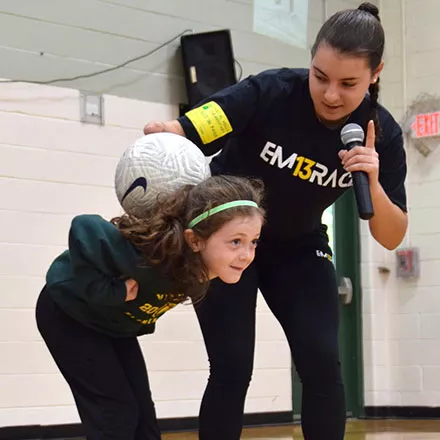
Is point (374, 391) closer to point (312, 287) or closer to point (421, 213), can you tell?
point (421, 213)

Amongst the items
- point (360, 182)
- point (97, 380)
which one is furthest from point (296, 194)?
point (97, 380)

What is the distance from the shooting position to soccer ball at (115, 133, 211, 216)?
2.07 metres

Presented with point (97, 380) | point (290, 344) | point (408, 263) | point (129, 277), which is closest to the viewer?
point (129, 277)

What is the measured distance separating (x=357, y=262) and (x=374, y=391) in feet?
3.15

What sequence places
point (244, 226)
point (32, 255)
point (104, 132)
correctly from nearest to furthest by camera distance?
point (244, 226) → point (32, 255) → point (104, 132)

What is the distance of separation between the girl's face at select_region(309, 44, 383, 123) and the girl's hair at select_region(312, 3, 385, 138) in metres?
0.02

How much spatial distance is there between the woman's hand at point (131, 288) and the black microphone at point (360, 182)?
0.64 meters

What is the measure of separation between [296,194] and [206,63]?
8.70 ft

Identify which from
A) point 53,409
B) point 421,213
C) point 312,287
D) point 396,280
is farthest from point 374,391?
point 312,287

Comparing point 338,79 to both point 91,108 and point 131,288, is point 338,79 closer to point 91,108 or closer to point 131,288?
point 131,288

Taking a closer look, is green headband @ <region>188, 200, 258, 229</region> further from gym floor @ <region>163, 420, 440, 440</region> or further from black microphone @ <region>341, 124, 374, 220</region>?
gym floor @ <region>163, 420, 440, 440</region>

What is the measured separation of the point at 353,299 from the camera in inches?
223

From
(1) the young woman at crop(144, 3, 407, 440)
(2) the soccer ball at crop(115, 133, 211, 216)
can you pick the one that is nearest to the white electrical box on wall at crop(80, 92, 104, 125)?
(1) the young woman at crop(144, 3, 407, 440)

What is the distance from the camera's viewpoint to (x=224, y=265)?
206 cm
